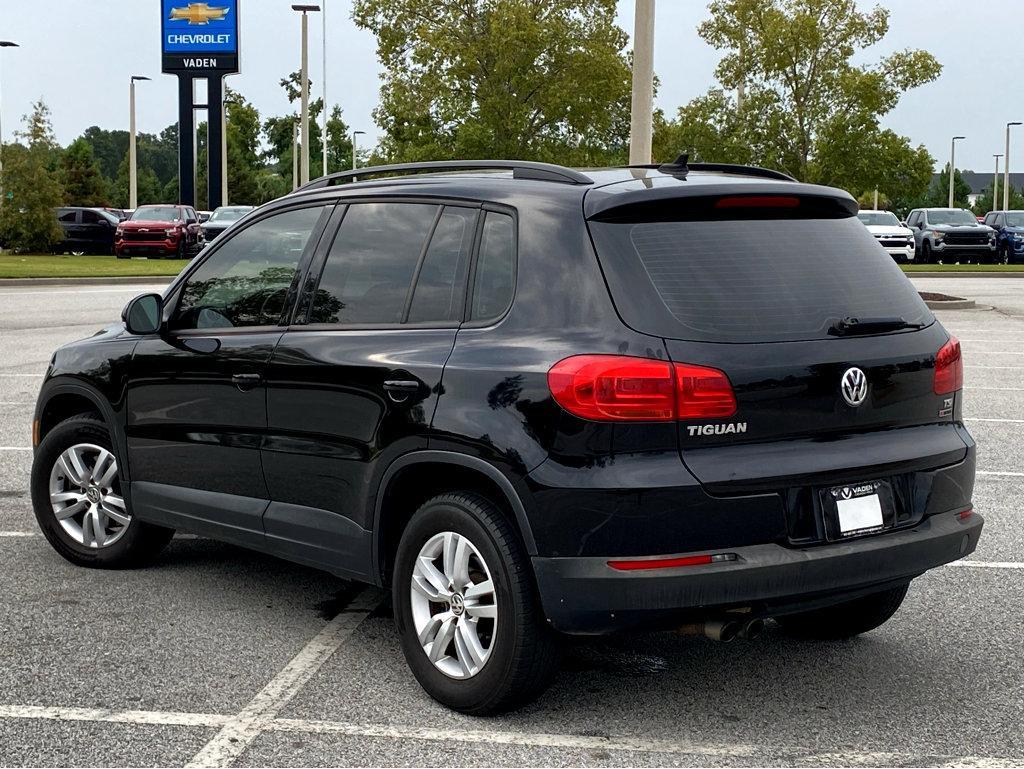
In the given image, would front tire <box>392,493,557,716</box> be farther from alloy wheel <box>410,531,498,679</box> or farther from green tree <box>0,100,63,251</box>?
green tree <box>0,100,63,251</box>

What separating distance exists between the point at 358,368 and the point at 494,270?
62cm

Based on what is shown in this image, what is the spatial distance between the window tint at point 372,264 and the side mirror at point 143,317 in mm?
1011

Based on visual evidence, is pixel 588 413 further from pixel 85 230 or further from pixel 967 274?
pixel 85 230

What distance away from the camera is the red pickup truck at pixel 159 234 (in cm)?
4272

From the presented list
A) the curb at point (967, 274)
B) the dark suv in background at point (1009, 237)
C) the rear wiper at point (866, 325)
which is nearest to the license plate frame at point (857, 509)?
the rear wiper at point (866, 325)

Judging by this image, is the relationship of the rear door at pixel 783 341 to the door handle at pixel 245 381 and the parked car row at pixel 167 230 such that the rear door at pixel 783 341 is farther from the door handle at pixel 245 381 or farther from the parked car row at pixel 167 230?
the parked car row at pixel 167 230

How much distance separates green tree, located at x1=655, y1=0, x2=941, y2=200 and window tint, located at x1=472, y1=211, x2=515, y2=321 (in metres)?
33.0

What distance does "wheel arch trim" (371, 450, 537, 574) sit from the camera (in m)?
4.19

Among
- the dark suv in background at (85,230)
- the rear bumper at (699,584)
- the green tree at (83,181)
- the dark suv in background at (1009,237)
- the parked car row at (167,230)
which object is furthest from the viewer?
the green tree at (83,181)

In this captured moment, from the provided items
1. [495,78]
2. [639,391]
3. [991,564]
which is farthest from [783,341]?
[495,78]

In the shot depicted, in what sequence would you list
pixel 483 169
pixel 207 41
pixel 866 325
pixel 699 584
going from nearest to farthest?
pixel 699 584
pixel 866 325
pixel 483 169
pixel 207 41

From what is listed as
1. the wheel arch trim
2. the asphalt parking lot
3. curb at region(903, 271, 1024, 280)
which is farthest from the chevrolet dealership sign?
the wheel arch trim

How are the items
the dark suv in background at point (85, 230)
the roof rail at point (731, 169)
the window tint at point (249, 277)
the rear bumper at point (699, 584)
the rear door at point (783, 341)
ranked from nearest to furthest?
the rear bumper at point (699, 584), the rear door at point (783, 341), the roof rail at point (731, 169), the window tint at point (249, 277), the dark suv in background at point (85, 230)

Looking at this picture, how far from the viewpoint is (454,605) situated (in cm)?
452
